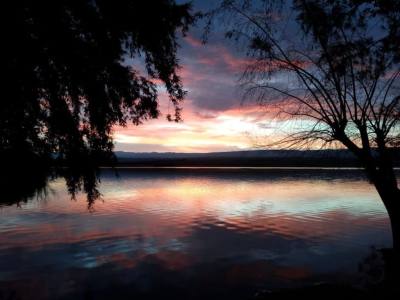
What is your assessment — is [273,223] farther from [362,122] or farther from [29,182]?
[29,182]

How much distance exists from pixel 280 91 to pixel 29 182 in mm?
8375

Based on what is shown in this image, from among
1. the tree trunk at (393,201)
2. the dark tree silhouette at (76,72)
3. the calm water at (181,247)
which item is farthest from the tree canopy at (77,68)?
the tree trunk at (393,201)

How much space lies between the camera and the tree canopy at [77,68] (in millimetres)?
7531

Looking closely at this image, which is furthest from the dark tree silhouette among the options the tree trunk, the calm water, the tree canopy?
the tree trunk

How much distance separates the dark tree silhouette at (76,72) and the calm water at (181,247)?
2229 millimetres

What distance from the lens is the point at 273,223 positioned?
2417cm

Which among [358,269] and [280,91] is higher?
[280,91]

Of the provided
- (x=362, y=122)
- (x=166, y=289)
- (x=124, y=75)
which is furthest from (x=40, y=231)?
(x=362, y=122)

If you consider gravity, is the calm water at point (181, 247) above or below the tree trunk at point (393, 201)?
below

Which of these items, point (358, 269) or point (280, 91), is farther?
point (358, 269)

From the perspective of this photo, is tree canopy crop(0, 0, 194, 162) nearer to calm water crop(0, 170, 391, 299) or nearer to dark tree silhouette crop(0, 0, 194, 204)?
dark tree silhouette crop(0, 0, 194, 204)

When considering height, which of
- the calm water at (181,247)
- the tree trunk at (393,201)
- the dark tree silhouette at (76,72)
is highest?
the dark tree silhouette at (76,72)

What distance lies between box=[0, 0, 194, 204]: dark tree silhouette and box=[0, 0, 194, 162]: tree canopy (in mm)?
19

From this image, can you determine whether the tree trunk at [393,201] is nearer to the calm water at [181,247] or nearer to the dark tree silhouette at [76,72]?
the calm water at [181,247]
